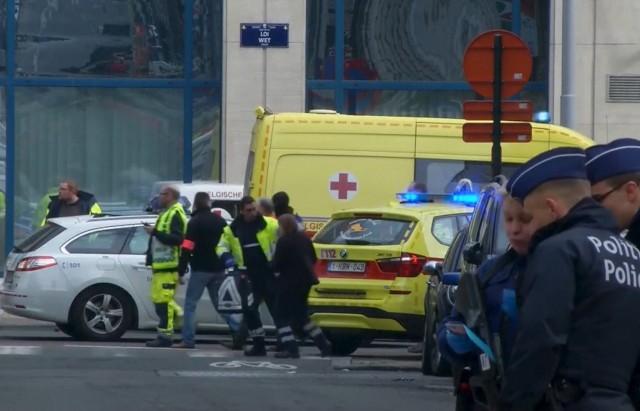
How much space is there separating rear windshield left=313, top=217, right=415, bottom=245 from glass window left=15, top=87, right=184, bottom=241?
8.47 meters

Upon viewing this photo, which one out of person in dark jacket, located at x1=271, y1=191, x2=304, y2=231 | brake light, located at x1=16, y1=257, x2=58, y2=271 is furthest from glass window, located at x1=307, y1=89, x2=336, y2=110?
brake light, located at x1=16, y1=257, x2=58, y2=271

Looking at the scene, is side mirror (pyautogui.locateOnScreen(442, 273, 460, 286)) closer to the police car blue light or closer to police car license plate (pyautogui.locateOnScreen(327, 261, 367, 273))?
police car license plate (pyautogui.locateOnScreen(327, 261, 367, 273))

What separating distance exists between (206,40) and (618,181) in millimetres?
Result: 18114

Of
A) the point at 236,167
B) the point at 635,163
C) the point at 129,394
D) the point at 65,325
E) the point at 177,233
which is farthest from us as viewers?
the point at 236,167

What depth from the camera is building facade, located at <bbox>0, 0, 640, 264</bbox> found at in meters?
22.2

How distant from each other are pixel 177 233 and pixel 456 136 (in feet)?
12.4

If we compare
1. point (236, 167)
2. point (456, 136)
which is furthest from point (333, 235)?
point (236, 167)

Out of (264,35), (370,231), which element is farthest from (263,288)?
(264,35)

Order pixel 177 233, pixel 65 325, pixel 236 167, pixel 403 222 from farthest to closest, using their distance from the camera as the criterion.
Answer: pixel 236 167 → pixel 65 325 → pixel 177 233 → pixel 403 222

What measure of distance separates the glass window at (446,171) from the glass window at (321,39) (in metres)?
5.50

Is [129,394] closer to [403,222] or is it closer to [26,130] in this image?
[403,222]

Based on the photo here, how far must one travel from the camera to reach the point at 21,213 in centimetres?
2231

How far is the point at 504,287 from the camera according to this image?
444 cm

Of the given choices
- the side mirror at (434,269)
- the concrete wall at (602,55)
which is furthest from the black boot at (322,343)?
the concrete wall at (602,55)
